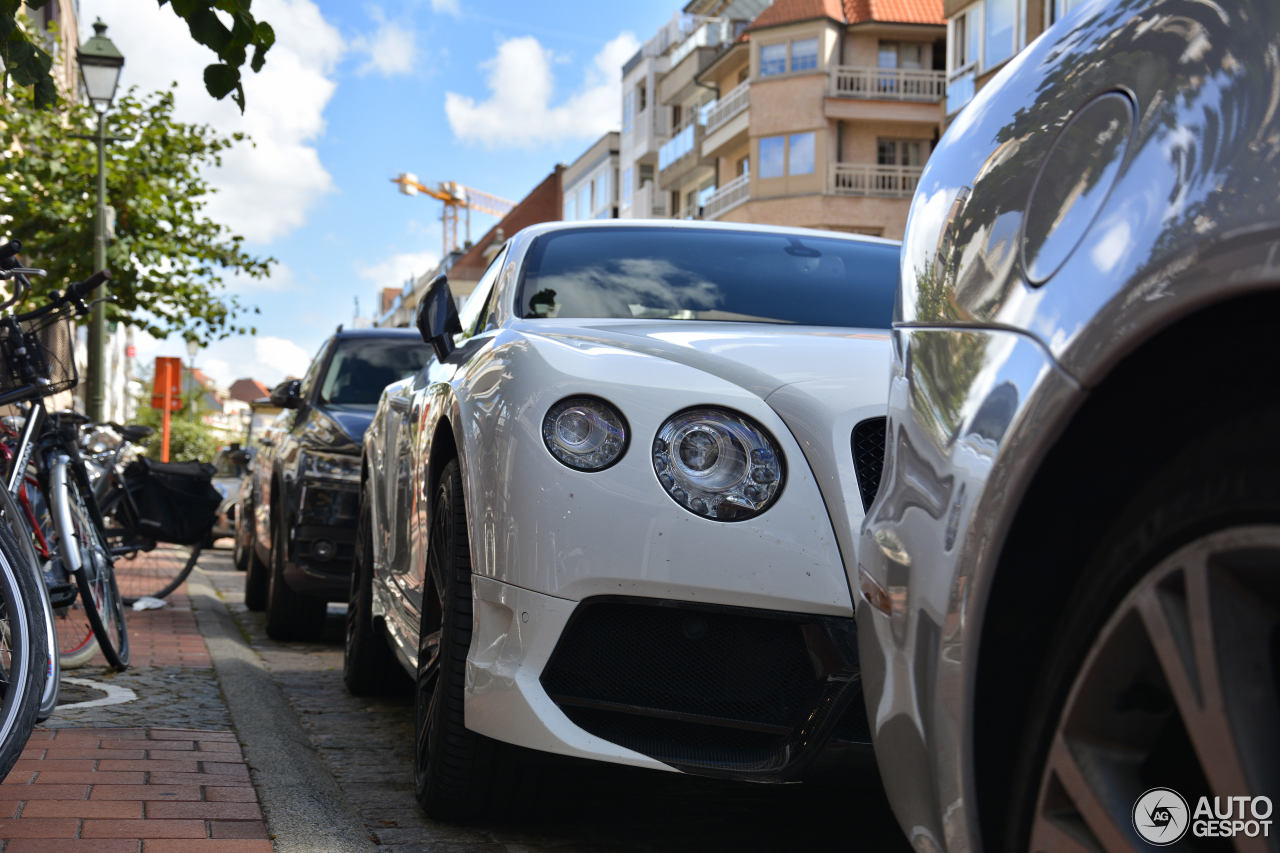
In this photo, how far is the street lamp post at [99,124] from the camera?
15758 mm

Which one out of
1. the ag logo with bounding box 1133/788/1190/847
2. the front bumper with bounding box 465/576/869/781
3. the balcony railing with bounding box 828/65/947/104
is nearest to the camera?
the ag logo with bounding box 1133/788/1190/847

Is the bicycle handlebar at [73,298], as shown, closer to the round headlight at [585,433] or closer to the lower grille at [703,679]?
the round headlight at [585,433]

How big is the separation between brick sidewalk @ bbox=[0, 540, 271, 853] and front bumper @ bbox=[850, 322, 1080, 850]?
1.92 metres

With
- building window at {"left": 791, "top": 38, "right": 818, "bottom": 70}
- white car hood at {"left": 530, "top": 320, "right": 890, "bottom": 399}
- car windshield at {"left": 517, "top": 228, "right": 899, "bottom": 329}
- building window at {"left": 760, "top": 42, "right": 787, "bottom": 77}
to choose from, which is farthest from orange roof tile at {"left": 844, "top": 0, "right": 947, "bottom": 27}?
white car hood at {"left": 530, "top": 320, "right": 890, "bottom": 399}

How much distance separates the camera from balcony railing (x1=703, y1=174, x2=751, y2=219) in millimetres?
46100

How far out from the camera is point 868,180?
1727 inches

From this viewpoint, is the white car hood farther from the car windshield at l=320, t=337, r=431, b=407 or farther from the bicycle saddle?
the bicycle saddle

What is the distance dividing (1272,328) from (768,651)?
181 cm

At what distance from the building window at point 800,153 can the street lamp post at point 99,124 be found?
2907cm

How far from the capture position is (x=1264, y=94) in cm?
140

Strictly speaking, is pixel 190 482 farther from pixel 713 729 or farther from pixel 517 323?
pixel 713 729

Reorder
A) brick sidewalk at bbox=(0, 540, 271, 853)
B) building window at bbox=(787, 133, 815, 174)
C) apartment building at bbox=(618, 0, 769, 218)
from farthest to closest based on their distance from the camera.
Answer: apartment building at bbox=(618, 0, 769, 218) < building window at bbox=(787, 133, 815, 174) < brick sidewalk at bbox=(0, 540, 271, 853)

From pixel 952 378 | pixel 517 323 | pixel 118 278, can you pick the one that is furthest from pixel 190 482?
pixel 118 278

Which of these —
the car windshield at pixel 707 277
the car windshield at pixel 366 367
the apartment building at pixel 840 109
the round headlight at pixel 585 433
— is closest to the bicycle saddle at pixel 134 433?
the car windshield at pixel 366 367
